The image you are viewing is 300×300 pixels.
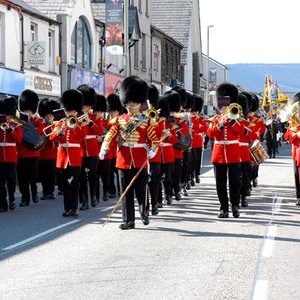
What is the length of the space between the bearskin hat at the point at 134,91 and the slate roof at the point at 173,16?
1831 inches

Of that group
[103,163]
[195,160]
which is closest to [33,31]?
[195,160]

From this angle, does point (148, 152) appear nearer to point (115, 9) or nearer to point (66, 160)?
point (66, 160)

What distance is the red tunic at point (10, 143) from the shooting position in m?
14.3

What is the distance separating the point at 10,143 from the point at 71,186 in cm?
180

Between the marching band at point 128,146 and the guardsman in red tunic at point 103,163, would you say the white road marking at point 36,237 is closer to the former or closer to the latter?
the marching band at point 128,146

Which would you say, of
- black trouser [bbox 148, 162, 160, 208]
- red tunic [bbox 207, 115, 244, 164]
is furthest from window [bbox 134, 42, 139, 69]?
red tunic [bbox 207, 115, 244, 164]

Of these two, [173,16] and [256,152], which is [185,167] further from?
[173,16]

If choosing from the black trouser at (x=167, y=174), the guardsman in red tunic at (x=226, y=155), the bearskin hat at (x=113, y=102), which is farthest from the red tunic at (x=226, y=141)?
the bearskin hat at (x=113, y=102)

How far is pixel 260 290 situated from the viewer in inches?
301

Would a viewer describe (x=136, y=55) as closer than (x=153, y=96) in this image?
No

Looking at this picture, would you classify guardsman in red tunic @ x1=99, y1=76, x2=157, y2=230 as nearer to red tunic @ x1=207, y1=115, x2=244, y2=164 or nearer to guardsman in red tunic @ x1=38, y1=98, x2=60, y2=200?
red tunic @ x1=207, y1=115, x2=244, y2=164

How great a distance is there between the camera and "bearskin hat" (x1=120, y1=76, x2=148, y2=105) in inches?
471

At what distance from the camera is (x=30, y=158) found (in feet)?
50.9

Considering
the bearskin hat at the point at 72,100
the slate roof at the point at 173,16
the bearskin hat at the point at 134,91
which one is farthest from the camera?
the slate roof at the point at 173,16
